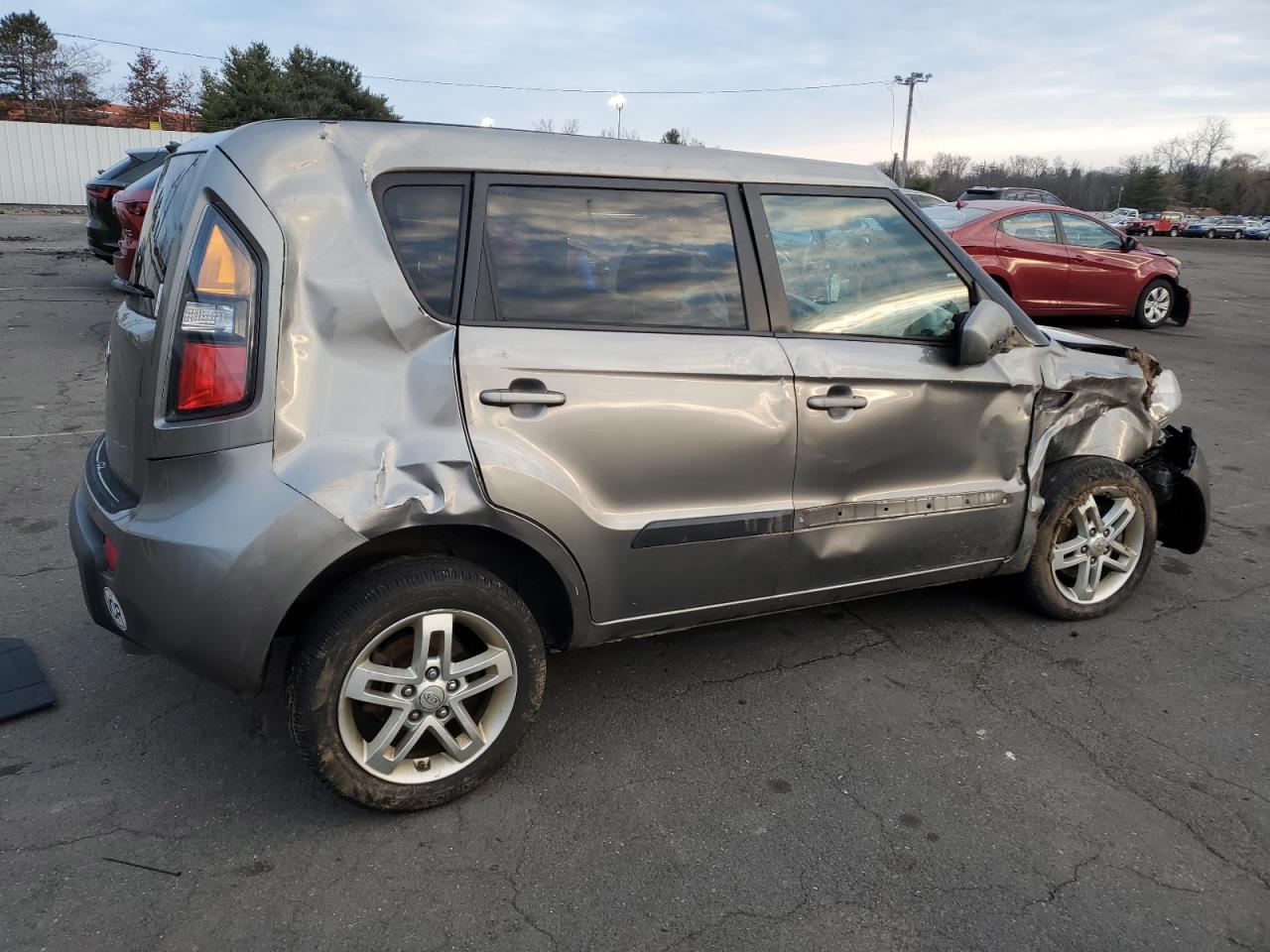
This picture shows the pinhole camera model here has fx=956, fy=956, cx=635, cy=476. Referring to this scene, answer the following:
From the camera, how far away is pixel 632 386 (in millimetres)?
2875

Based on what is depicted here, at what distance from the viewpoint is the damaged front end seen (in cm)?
378

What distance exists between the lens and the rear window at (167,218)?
261 centimetres

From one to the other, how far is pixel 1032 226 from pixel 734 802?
11558mm

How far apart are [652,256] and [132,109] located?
2429 inches

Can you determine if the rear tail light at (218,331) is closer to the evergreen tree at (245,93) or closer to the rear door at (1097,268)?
the rear door at (1097,268)

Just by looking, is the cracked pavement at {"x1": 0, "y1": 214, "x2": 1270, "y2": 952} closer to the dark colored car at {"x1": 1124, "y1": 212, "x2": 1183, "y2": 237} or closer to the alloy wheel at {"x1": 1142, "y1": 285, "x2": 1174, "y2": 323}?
the alloy wheel at {"x1": 1142, "y1": 285, "x2": 1174, "y2": 323}

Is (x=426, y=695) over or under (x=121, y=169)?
under

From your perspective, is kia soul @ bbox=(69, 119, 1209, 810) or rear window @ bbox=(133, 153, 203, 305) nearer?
kia soul @ bbox=(69, 119, 1209, 810)

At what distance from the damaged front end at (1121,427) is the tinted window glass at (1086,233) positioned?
938 cm

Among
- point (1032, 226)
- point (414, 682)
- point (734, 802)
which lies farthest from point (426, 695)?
point (1032, 226)

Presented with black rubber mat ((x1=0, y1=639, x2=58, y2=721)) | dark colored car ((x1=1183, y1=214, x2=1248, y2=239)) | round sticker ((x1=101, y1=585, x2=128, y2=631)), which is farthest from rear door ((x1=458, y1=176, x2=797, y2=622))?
dark colored car ((x1=1183, y1=214, x2=1248, y2=239))

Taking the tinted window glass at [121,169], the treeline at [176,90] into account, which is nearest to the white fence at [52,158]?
the treeline at [176,90]

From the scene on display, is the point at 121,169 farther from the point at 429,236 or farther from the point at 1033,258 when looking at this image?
the point at 1033,258

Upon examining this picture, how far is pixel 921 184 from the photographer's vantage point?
54812 mm
